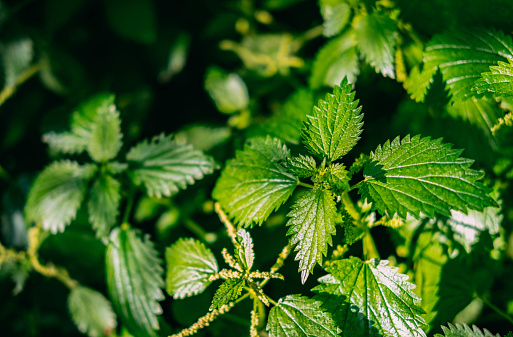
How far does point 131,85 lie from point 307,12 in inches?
→ 48.3

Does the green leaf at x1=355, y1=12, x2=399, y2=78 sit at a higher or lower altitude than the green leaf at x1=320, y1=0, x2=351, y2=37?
lower

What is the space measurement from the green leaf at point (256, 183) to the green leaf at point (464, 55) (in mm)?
628

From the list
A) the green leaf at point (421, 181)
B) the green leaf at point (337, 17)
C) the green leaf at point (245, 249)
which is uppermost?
the green leaf at point (337, 17)

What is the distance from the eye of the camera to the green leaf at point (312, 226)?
1.03 metres

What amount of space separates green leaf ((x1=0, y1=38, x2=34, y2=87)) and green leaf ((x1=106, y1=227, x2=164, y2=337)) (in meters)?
1.37

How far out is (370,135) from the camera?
177 cm

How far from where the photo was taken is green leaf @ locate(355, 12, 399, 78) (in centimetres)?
138

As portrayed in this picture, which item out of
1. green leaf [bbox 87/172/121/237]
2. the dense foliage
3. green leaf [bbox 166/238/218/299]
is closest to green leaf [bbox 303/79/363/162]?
the dense foliage

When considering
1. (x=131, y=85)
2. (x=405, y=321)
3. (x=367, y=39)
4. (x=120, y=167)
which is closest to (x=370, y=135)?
(x=367, y=39)

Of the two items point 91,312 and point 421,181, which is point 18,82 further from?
point 421,181

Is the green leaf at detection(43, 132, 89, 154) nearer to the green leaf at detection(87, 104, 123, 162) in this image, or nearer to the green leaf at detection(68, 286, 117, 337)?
the green leaf at detection(87, 104, 123, 162)

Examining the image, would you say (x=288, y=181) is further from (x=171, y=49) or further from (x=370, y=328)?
(x=171, y=49)

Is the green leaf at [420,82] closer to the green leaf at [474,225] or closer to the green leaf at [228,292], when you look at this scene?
the green leaf at [474,225]

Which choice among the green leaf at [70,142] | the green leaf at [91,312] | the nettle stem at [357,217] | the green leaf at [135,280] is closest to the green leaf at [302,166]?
the nettle stem at [357,217]
